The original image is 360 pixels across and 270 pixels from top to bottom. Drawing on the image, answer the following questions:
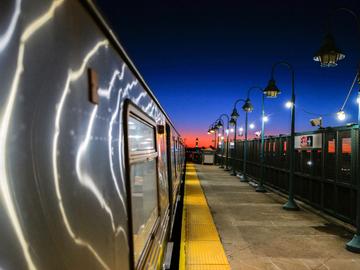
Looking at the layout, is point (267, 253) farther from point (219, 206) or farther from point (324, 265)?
point (219, 206)

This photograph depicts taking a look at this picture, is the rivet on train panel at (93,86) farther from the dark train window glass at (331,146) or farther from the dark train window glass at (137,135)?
the dark train window glass at (331,146)

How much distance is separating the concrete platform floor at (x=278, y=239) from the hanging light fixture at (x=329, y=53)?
3.70 m

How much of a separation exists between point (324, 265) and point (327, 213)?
461 cm

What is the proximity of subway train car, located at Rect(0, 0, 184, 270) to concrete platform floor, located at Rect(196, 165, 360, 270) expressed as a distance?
15.7 ft

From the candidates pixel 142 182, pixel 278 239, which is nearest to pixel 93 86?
pixel 142 182

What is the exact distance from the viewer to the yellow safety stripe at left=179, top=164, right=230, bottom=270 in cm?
573

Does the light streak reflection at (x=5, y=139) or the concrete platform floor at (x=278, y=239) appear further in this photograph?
the concrete platform floor at (x=278, y=239)

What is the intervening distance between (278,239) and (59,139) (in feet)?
24.1

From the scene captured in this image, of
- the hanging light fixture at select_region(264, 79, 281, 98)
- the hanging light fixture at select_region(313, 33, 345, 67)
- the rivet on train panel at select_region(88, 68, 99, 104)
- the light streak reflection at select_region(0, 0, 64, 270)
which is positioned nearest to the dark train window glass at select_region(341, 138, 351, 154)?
the hanging light fixture at select_region(313, 33, 345, 67)

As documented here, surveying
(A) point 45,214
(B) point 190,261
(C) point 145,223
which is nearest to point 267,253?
(B) point 190,261

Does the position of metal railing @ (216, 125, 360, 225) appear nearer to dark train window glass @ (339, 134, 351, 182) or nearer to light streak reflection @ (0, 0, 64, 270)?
dark train window glass @ (339, 134, 351, 182)

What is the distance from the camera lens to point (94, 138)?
63.0 inches

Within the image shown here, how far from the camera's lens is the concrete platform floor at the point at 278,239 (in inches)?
245

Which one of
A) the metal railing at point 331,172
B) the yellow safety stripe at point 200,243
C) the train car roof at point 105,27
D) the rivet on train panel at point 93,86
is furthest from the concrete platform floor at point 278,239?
the rivet on train panel at point 93,86
